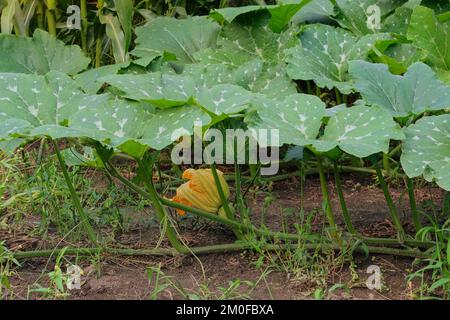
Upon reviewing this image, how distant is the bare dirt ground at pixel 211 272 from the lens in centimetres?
277

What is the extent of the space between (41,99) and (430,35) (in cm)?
160

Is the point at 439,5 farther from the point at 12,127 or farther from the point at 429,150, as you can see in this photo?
the point at 12,127

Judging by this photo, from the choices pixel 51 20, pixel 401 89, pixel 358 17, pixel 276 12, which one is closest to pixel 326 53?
pixel 276 12

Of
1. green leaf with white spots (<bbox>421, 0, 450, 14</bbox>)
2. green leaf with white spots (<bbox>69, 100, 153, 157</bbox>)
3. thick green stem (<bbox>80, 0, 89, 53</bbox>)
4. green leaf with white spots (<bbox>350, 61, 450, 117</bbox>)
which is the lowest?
thick green stem (<bbox>80, 0, 89, 53</bbox>)

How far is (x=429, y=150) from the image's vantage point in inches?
107

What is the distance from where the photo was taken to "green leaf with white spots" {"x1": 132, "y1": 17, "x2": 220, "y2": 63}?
3.92 meters

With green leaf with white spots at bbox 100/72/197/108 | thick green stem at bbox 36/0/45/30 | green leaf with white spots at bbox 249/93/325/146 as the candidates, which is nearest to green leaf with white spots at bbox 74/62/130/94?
green leaf with white spots at bbox 100/72/197/108

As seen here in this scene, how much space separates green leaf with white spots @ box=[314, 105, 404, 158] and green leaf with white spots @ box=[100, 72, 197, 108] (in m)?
0.52

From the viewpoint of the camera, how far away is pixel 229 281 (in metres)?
2.83

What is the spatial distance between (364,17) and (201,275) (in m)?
1.56

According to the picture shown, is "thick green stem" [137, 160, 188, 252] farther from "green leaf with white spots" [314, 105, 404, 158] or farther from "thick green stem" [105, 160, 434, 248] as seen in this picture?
"green leaf with white spots" [314, 105, 404, 158]

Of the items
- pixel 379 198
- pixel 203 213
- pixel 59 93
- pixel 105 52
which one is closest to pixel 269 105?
pixel 203 213

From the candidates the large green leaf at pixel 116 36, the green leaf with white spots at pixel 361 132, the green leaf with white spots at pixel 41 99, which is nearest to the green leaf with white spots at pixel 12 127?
the green leaf with white spots at pixel 41 99

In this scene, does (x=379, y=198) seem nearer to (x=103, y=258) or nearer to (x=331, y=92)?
(x=331, y=92)
